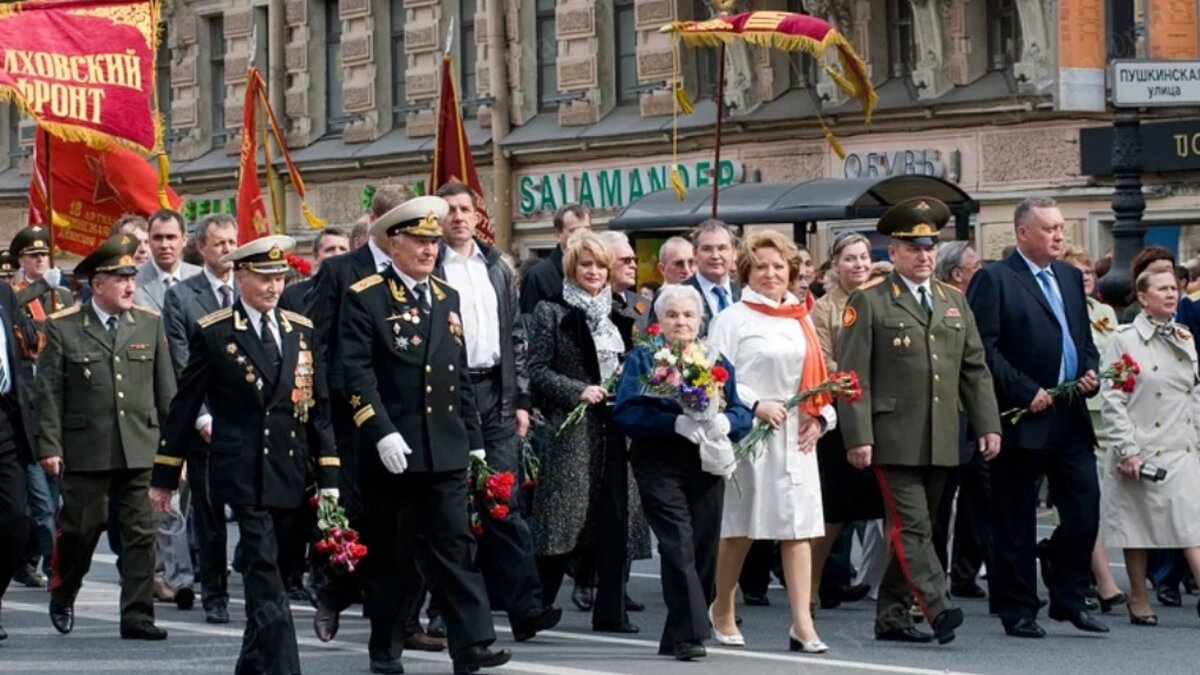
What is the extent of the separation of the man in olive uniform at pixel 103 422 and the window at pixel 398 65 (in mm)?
27099

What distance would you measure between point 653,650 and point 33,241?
6539mm

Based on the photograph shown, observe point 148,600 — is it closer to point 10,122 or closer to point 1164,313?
point 1164,313

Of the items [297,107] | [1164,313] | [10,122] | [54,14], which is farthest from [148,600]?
[10,122]

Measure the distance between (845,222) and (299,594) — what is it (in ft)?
51.4

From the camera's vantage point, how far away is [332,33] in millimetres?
42656

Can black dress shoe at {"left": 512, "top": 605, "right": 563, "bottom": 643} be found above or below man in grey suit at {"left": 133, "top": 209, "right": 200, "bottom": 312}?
below

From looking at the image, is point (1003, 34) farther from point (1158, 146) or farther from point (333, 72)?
point (333, 72)

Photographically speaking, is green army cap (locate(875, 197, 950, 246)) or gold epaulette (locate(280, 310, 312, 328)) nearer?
gold epaulette (locate(280, 310, 312, 328))

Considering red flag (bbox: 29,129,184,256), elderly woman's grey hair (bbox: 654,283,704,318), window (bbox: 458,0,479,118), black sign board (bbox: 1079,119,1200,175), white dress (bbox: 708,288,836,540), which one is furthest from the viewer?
window (bbox: 458,0,479,118)

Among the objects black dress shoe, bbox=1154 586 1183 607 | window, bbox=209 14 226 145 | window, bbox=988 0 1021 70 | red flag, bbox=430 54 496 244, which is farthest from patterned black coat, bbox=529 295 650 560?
window, bbox=209 14 226 145

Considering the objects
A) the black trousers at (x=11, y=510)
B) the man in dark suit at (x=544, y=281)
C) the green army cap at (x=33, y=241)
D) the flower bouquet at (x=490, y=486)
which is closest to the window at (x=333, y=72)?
the green army cap at (x=33, y=241)

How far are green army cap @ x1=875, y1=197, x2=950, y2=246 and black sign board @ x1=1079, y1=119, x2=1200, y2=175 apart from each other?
1431 centimetres

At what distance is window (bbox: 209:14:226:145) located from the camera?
44938mm

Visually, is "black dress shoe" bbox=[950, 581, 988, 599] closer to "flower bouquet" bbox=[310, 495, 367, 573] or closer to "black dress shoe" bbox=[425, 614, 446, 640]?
"black dress shoe" bbox=[425, 614, 446, 640]
